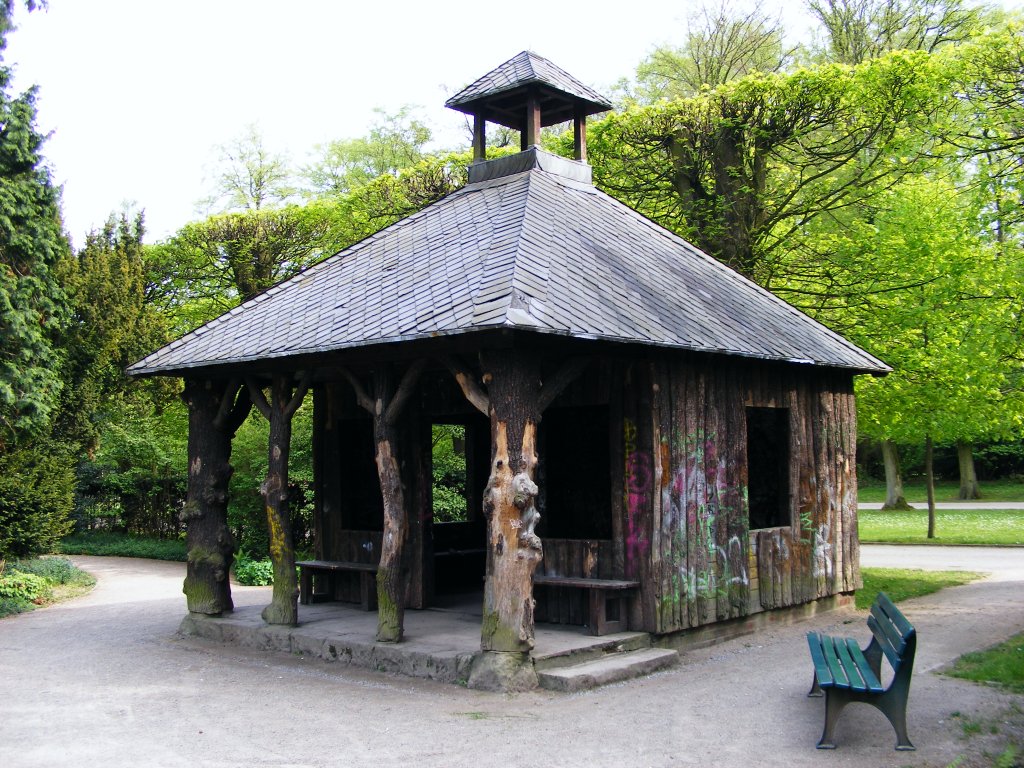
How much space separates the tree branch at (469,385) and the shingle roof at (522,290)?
486mm

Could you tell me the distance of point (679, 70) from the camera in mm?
23062

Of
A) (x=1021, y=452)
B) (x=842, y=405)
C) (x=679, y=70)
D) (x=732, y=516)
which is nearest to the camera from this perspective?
(x=732, y=516)

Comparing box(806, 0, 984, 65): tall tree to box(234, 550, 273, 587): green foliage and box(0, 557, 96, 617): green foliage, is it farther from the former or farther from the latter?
box(0, 557, 96, 617): green foliage

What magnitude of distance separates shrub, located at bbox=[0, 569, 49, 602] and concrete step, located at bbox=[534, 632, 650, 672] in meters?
9.31

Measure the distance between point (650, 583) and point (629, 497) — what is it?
32.4 inches

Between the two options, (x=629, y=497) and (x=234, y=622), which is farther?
(x=234, y=622)

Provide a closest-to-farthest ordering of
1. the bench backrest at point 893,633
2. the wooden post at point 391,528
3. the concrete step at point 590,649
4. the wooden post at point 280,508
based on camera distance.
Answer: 1. the bench backrest at point 893,633
2. the concrete step at point 590,649
3. the wooden post at point 391,528
4. the wooden post at point 280,508

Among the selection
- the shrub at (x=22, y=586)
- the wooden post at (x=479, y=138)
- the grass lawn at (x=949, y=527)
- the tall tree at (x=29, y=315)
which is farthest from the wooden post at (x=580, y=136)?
the grass lawn at (x=949, y=527)

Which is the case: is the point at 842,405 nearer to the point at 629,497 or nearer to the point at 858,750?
the point at 629,497

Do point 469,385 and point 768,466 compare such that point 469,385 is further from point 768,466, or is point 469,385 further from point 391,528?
point 768,466

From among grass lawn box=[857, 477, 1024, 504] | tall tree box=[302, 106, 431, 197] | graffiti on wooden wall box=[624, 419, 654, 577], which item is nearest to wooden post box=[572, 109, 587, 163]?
graffiti on wooden wall box=[624, 419, 654, 577]

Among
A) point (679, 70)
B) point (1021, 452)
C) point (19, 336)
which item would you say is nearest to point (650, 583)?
point (19, 336)

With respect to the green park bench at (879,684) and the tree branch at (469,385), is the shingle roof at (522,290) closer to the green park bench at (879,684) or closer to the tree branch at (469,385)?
the tree branch at (469,385)

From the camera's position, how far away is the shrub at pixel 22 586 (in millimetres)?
14117
